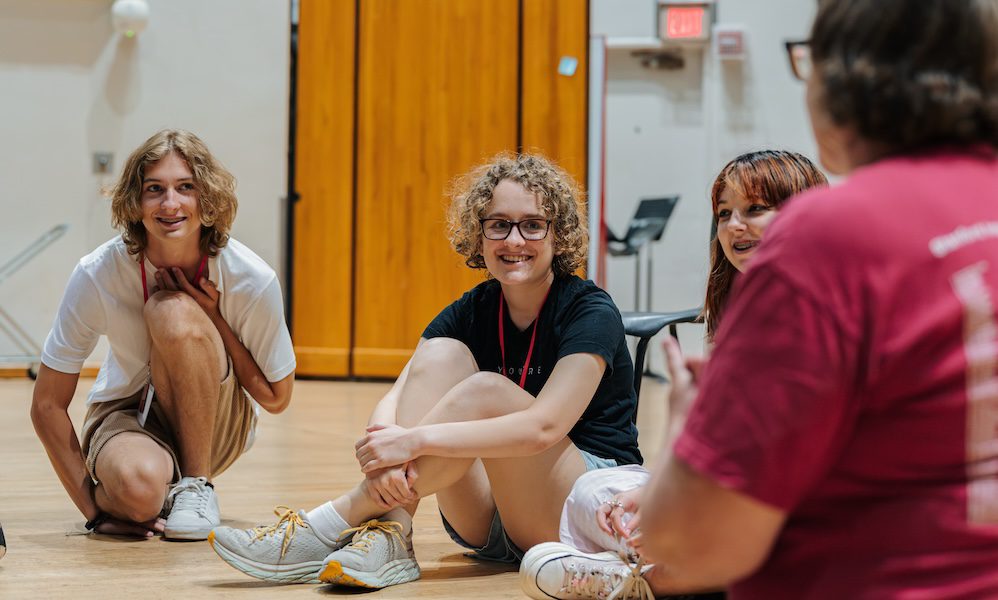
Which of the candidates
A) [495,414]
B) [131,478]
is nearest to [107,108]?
[131,478]

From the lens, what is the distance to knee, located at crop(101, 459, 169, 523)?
2217 mm

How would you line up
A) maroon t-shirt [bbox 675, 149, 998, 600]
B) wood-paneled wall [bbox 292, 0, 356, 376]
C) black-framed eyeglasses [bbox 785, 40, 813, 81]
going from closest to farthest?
maroon t-shirt [bbox 675, 149, 998, 600] < black-framed eyeglasses [bbox 785, 40, 813, 81] < wood-paneled wall [bbox 292, 0, 356, 376]

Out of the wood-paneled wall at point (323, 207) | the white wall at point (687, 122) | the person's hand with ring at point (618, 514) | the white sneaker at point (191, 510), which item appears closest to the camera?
the person's hand with ring at point (618, 514)

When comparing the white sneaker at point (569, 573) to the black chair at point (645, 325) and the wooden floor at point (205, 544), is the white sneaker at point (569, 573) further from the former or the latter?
the black chair at point (645, 325)

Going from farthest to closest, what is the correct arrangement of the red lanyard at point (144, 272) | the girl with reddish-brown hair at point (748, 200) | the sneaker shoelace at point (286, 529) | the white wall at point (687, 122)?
the white wall at point (687, 122)
the red lanyard at point (144, 272)
the sneaker shoelace at point (286, 529)
the girl with reddish-brown hair at point (748, 200)

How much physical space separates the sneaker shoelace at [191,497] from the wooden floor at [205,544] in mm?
77

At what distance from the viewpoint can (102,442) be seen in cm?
230

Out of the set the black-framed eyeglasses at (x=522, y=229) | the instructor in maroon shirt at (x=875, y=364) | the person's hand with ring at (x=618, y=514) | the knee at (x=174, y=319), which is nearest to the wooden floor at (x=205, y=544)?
the person's hand with ring at (x=618, y=514)

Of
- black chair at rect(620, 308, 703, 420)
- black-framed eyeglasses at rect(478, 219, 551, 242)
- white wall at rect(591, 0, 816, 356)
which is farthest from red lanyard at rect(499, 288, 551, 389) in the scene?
white wall at rect(591, 0, 816, 356)

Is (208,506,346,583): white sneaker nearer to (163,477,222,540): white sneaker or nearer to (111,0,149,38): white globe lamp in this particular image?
(163,477,222,540): white sneaker

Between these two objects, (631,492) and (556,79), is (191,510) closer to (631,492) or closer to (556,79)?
(631,492)

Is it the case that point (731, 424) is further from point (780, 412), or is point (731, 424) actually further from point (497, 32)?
point (497, 32)

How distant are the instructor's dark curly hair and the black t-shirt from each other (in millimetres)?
1122

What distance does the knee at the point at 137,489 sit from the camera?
222 centimetres
